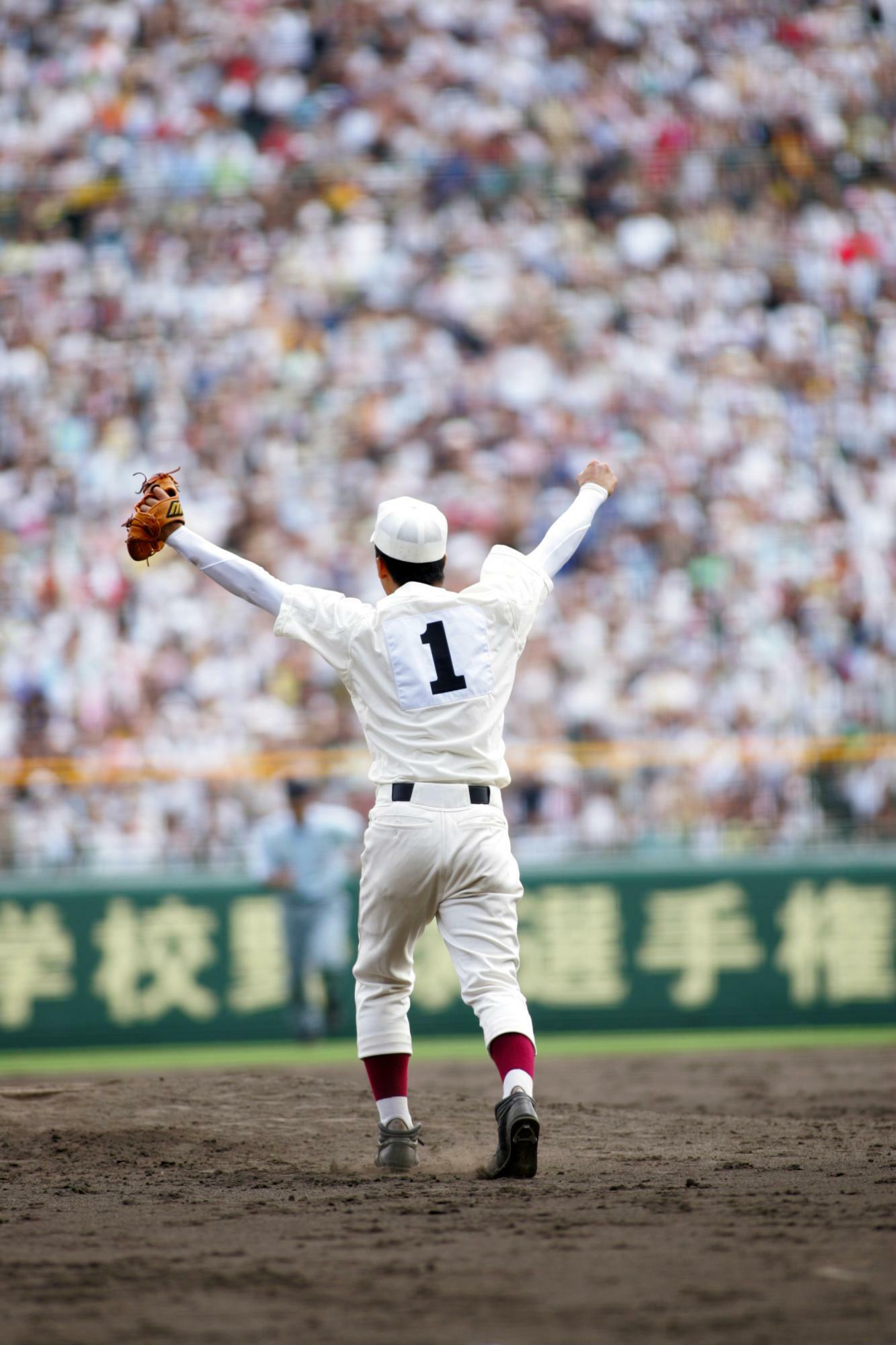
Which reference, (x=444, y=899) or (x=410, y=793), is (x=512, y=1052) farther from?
(x=410, y=793)

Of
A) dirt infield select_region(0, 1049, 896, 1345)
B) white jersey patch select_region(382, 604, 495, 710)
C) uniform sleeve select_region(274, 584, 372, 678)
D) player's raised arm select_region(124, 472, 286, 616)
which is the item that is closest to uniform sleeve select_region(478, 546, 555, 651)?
white jersey patch select_region(382, 604, 495, 710)

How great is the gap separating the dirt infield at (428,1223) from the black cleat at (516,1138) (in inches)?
4.1

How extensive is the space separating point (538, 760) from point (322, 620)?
6.86 metres

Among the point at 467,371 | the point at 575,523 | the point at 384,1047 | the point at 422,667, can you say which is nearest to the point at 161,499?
the point at 422,667

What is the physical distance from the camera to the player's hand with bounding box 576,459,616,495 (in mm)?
5926

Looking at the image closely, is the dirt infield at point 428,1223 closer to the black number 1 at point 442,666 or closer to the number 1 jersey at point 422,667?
the number 1 jersey at point 422,667

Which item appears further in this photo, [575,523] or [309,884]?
[309,884]

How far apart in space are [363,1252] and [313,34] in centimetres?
1637

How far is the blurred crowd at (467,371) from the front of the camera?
12555mm

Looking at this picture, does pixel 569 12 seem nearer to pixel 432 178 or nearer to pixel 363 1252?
pixel 432 178

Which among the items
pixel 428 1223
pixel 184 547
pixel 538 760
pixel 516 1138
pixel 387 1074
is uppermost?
pixel 184 547

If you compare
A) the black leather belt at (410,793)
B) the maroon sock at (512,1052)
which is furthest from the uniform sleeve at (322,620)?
the maroon sock at (512,1052)

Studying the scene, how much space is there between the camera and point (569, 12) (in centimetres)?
1786

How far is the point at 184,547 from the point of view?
5.43 metres
